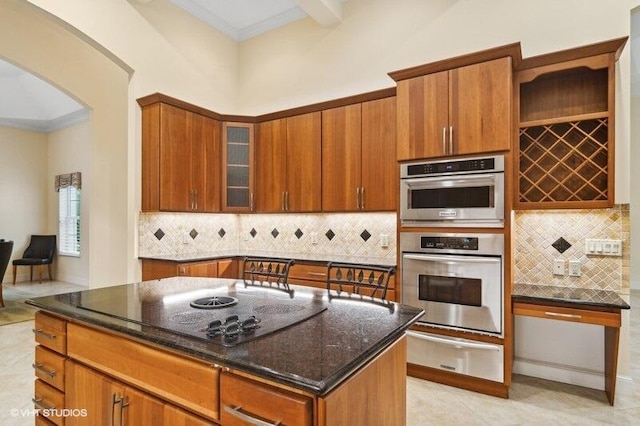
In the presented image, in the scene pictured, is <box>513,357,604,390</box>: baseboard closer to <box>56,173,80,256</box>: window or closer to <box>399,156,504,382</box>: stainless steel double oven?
<box>399,156,504,382</box>: stainless steel double oven

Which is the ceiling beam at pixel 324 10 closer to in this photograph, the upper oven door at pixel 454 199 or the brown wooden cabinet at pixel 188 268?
the upper oven door at pixel 454 199

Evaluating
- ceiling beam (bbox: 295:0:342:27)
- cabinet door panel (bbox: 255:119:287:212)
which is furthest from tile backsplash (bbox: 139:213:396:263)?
ceiling beam (bbox: 295:0:342:27)

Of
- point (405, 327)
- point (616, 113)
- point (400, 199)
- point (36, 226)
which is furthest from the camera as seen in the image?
point (36, 226)

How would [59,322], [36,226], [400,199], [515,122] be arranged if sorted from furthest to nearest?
[36,226]
[400,199]
[515,122]
[59,322]

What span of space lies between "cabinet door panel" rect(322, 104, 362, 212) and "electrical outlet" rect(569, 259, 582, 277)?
1.91 metres

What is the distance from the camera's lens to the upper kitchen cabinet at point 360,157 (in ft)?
11.8

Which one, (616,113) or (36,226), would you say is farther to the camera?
(36,226)

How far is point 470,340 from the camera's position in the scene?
2.85 m

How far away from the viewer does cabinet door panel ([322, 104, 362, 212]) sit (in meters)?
3.79

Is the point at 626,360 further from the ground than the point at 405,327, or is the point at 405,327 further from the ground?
the point at 405,327

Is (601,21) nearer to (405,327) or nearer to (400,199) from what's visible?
(400,199)

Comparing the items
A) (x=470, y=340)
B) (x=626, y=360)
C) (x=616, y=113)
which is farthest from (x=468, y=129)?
(x=626, y=360)

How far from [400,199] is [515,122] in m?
1.10

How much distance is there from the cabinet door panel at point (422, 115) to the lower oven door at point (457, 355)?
4.98 ft
